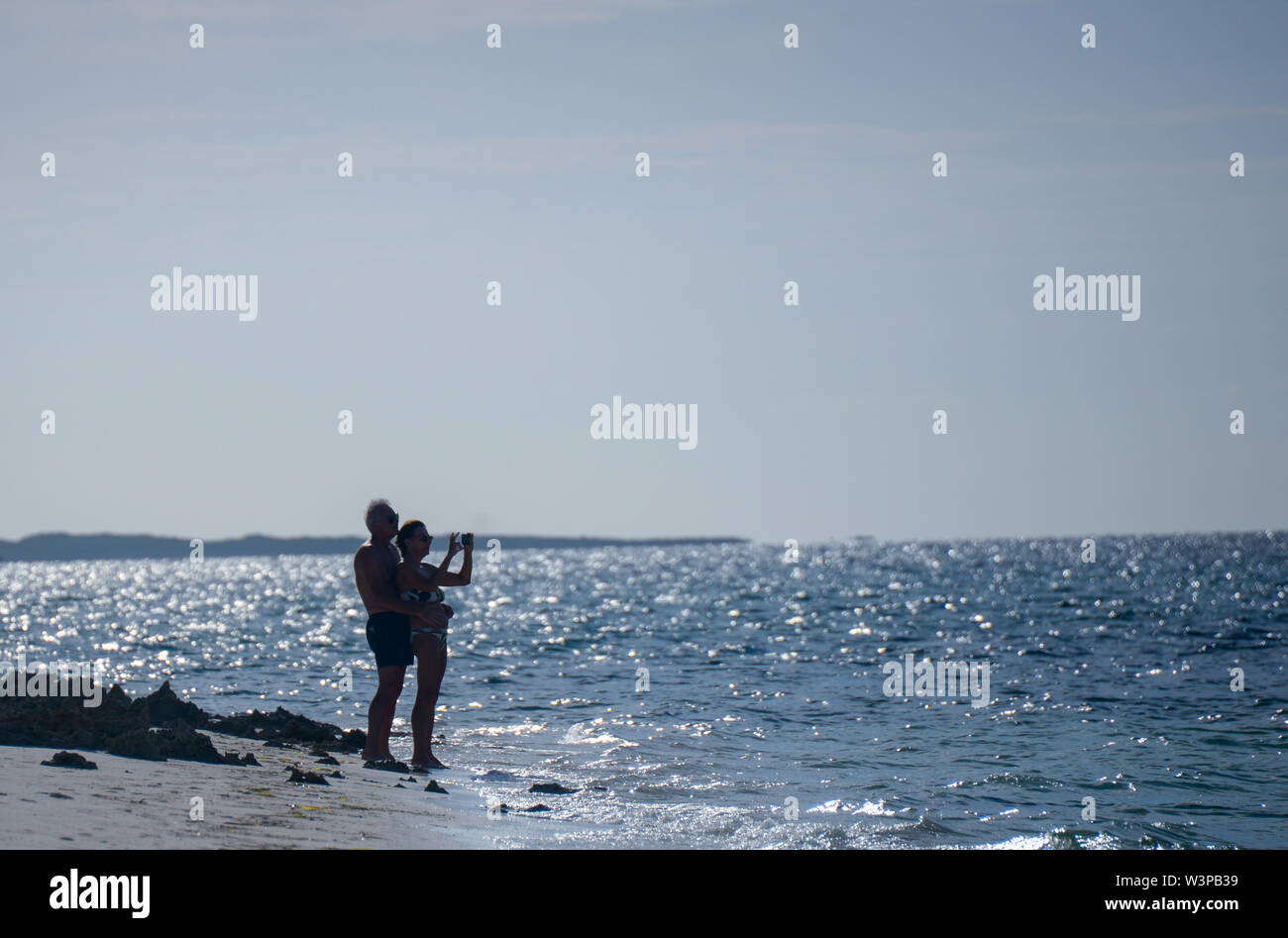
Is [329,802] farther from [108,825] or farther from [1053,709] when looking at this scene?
[1053,709]

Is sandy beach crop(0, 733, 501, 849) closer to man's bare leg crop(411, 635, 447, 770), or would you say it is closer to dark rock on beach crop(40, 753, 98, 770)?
dark rock on beach crop(40, 753, 98, 770)

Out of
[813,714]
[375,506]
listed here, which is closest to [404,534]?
[375,506]

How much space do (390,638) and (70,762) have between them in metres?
2.59

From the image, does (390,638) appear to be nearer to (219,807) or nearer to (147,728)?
(147,728)

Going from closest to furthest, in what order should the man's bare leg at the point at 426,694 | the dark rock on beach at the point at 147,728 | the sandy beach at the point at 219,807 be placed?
the sandy beach at the point at 219,807 → the dark rock on beach at the point at 147,728 → the man's bare leg at the point at 426,694

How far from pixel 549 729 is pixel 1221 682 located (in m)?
12.5

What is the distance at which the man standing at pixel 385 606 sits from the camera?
33.6 feet

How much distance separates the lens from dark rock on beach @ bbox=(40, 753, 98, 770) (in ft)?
28.1

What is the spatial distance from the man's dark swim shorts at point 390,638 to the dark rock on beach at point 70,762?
236 cm

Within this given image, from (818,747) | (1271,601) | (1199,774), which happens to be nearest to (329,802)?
(818,747)

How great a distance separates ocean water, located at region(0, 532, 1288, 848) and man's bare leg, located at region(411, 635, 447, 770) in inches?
17.9

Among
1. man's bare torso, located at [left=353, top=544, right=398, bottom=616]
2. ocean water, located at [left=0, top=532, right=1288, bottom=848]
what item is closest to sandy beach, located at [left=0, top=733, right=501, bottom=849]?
ocean water, located at [left=0, top=532, right=1288, bottom=848]

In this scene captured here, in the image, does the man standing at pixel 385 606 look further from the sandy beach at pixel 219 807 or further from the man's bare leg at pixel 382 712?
the sandy beach at pixel 219 807

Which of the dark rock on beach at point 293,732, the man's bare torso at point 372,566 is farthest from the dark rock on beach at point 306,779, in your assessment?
the dark rock on beach at point 293,732
